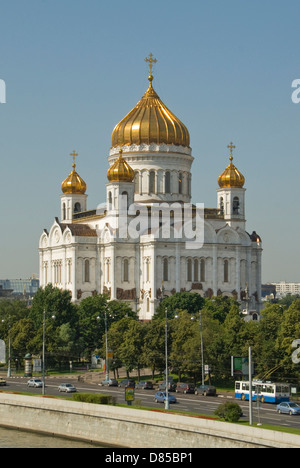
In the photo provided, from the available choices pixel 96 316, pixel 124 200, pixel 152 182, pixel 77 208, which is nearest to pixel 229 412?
pixel 96 316

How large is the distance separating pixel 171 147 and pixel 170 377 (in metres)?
39.5

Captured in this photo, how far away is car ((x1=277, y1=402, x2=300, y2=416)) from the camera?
56000 mm

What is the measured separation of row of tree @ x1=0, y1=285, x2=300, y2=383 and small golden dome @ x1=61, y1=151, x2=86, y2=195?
18427mm

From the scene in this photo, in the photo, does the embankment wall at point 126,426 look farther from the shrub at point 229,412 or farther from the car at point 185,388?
the car at point 185,388

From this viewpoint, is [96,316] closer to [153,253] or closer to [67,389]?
[153,253]

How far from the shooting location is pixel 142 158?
10781cm

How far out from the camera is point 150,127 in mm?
107938

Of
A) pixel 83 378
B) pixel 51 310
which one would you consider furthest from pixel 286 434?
pixel 51 310

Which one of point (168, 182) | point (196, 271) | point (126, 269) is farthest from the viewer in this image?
point (168, 182)

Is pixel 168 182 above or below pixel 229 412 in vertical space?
above

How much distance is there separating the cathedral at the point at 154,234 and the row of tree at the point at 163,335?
5760 millimetres

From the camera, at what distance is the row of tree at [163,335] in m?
69.4

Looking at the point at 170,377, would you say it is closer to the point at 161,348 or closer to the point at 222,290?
the point at 161,348

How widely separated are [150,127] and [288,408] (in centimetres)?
5565
